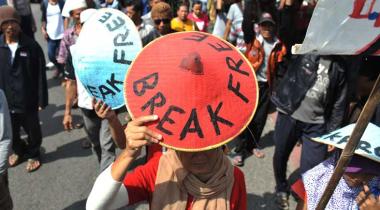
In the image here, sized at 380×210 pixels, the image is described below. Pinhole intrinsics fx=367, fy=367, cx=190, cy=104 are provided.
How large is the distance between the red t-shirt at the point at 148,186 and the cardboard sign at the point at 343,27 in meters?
0.87

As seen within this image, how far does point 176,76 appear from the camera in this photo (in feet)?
4.65

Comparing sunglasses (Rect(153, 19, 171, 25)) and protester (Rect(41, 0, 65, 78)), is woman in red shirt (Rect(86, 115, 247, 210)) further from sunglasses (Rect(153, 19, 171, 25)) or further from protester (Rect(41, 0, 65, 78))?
protester (Rect(41, 0, 65, 78))

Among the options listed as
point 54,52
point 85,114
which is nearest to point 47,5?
point 54,52

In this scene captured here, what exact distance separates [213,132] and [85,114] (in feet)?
7.82

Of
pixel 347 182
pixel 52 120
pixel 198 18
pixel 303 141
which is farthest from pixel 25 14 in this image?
pixel 347 182

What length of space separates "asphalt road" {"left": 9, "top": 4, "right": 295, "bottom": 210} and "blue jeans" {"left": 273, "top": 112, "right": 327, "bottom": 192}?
52 cm

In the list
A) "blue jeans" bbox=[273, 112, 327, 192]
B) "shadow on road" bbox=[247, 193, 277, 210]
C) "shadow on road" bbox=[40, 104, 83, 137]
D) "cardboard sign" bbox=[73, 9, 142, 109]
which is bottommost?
"shadow on road" bbox=[40, 104, 83, 137]

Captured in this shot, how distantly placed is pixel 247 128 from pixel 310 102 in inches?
22.2

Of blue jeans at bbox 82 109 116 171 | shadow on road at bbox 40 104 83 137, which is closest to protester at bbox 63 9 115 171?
blue jeans at bbox 82 109 116 171

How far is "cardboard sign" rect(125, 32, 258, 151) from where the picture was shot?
4.50 ft

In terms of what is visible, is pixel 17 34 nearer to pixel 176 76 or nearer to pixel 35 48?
pixel 35 48

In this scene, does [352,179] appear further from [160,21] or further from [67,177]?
[67,177]

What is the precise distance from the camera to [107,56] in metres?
1.83

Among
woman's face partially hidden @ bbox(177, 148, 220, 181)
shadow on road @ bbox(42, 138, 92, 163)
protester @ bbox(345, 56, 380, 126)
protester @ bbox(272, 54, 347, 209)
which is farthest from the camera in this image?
shadow on road @ bbox(42, 138, 92, 163)
